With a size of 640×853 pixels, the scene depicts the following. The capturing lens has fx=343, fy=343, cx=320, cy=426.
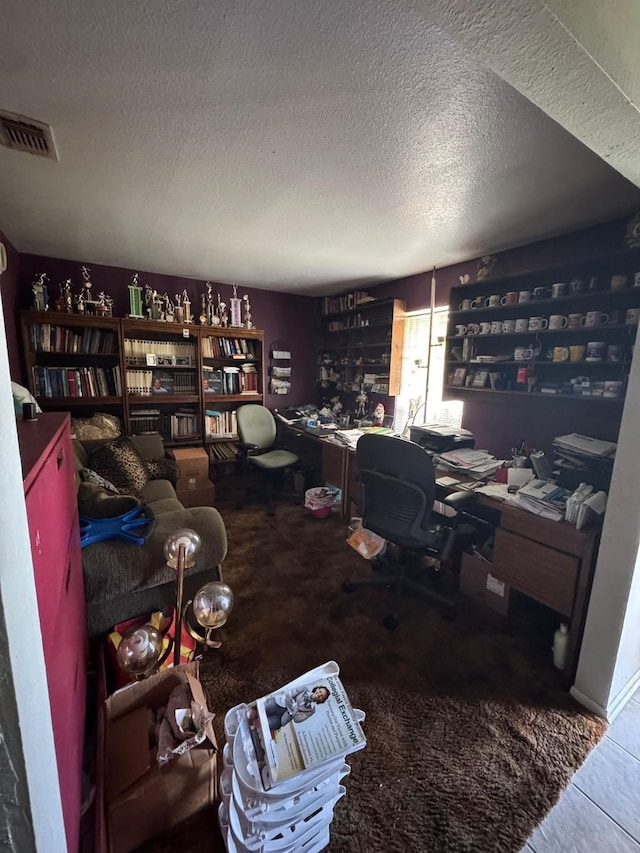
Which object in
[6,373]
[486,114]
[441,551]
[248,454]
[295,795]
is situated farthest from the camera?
[248,454]

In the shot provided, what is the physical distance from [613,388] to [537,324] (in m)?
0.56

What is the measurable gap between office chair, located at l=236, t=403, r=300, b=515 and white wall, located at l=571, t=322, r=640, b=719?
7.48ft

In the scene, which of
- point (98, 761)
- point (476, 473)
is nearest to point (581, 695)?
point (476, 473)

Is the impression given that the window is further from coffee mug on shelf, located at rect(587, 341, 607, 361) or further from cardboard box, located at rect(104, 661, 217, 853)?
cardboard box, located at rect(104, 661, 217, 853)

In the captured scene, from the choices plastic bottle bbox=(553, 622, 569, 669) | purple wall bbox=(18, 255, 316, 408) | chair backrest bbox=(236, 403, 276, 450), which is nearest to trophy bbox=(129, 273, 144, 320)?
purple wall bbox=(18, 255, 316, 408)

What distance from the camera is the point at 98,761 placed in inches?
38.7

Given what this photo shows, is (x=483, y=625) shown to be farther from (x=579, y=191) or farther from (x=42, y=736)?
(x=579, y=191)

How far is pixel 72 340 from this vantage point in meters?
3.02

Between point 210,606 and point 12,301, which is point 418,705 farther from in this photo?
point 12,301

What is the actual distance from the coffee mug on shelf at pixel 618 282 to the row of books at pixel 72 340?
3.67m

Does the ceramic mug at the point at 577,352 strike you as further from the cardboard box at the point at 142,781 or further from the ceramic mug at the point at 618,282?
the cardboard box at the point at 142,781

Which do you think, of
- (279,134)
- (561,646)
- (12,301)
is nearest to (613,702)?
(561,646)

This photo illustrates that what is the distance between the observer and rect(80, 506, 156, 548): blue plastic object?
136cm

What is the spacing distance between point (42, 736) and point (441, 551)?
1.65m
